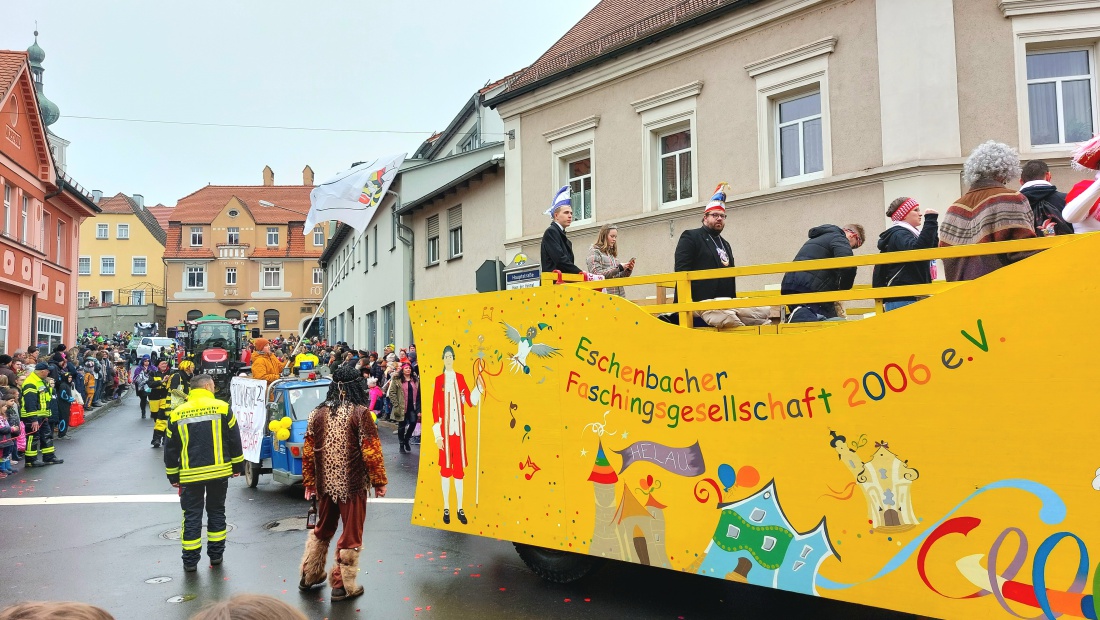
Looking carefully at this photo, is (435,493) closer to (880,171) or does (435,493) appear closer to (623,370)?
(623,370)

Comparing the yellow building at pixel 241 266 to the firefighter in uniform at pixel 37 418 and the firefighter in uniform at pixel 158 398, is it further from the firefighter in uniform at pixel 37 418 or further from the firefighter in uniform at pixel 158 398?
the firefighter in uniform at pixel 37 418

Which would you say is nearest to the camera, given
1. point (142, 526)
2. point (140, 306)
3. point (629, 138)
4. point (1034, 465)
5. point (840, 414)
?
point (1034, 465)

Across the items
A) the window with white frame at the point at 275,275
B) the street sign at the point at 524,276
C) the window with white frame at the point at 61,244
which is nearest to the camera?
the street sign at the point at 524,276

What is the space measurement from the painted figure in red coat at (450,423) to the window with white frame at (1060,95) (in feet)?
30.4

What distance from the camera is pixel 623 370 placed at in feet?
17.9

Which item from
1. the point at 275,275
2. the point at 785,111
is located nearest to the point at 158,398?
the point at 785,111

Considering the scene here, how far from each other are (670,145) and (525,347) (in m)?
10.1

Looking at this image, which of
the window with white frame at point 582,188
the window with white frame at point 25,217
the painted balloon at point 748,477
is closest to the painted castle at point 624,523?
the painted balloon at point 748,477

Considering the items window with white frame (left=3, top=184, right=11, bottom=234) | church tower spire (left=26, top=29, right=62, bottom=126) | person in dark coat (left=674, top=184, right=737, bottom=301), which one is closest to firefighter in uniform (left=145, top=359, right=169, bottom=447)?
window with white frame (left=3, top=184, right=11, bottom=234)

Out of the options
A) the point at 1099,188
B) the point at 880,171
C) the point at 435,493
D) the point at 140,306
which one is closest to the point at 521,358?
the point at 435,493

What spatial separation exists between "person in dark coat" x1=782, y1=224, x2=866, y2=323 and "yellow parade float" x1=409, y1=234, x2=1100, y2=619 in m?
0.76

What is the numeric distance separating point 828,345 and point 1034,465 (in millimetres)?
1127

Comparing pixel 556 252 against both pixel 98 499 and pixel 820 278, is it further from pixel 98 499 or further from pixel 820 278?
pixel 98 499

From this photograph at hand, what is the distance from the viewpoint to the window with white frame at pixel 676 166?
14914 mm
